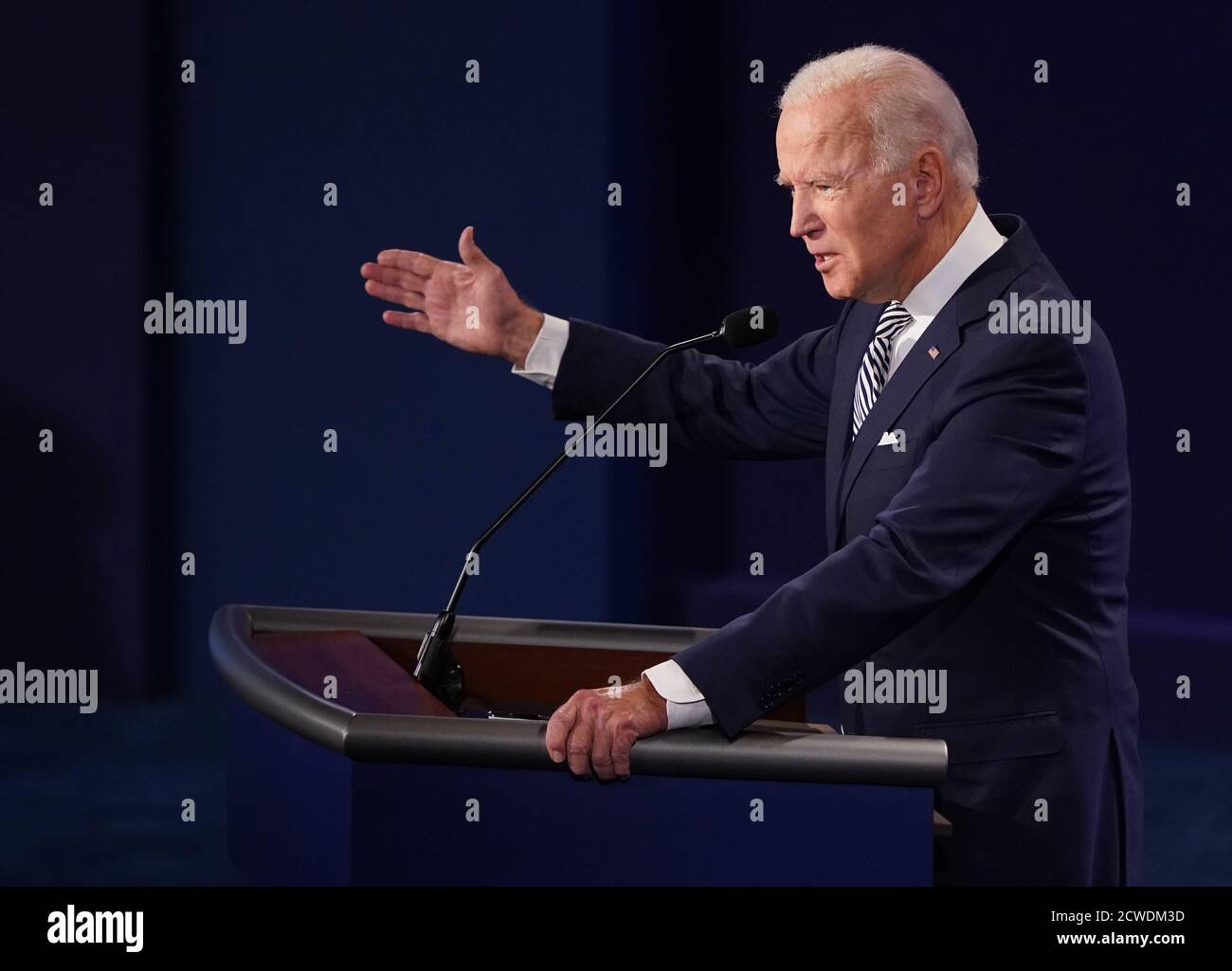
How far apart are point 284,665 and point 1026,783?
1.01 metres

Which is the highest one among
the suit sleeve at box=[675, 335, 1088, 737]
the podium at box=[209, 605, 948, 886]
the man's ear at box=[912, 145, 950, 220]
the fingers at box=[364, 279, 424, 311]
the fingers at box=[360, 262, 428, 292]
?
the man's ear at box=[912, 145, 950, 220]

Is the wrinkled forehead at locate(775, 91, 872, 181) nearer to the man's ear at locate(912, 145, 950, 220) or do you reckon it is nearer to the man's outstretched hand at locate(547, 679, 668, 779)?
the man's ear at locate(912, 145, 950, 220)

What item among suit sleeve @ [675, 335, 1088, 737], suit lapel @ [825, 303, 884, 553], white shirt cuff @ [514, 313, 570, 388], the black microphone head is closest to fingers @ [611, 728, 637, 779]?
suit sleeve @ [675, 335, 1088, 737]

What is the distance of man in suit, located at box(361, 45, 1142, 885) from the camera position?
75.0 inches

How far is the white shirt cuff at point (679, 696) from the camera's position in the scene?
1.83 m

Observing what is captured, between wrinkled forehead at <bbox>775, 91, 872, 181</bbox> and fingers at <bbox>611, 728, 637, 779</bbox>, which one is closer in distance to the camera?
fingers at <bbox>611, 728, 637, 779</bbox>

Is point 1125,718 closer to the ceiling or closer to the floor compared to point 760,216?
closer to the floor

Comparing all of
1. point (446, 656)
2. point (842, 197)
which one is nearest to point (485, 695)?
point (446, 656)

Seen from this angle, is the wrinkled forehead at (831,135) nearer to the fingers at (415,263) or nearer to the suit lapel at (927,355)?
the suit lapel at (927,355)

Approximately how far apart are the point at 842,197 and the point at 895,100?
14 centimetres

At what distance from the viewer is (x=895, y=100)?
86.4 inches

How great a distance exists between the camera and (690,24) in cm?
542

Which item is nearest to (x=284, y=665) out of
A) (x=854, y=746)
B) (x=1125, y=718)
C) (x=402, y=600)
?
(x=854, y=746)
